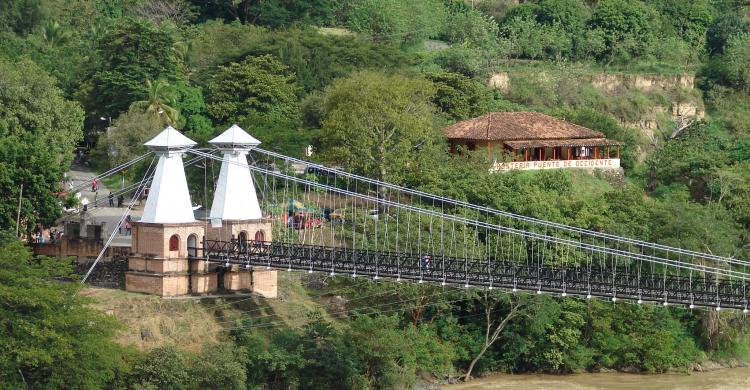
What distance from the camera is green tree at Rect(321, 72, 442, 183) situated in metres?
71.6

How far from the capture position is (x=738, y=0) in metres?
112

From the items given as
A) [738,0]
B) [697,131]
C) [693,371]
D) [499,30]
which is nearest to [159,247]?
[693,371]

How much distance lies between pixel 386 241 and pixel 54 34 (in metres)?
36.9

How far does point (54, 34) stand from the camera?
95.2 metres

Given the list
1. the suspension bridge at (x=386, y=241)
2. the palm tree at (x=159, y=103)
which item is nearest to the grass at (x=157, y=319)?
the suspension bridge at (x=386, y=241)

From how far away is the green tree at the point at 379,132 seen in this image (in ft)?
235

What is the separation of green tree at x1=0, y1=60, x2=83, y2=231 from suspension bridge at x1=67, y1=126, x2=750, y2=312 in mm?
2576

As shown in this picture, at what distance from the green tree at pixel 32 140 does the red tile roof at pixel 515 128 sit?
17.2 meters

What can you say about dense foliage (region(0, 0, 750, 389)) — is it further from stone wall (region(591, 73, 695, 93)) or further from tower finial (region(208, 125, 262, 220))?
tower finial (region(208, 125, 262, 220))

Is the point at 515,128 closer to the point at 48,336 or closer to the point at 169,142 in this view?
the point at 169,142

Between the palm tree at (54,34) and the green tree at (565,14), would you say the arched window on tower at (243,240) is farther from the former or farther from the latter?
the green tree at (565,14)

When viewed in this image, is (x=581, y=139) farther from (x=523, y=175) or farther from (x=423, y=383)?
(x=423, y=383)

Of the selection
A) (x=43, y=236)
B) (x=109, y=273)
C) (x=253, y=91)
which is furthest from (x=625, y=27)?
(x=109, y=273)

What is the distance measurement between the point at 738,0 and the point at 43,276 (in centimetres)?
6772
